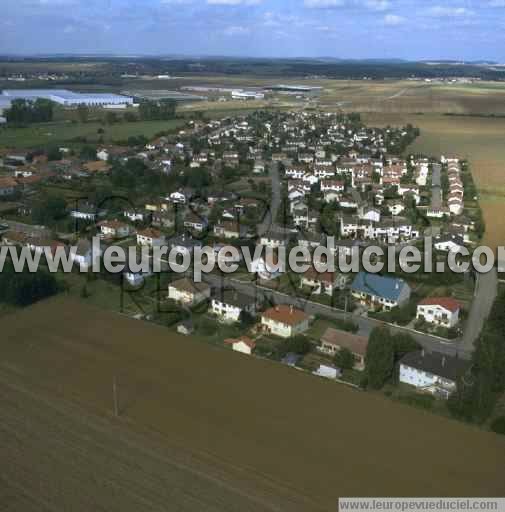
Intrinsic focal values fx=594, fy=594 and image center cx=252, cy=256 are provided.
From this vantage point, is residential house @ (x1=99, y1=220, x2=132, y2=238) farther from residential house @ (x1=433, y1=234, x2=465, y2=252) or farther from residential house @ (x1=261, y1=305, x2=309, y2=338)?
residential house @ (x1=433, y1=234, x2=465, y2=252)

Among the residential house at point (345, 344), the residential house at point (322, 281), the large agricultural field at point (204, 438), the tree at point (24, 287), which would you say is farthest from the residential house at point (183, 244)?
the large agricultural field at point (204, 438)

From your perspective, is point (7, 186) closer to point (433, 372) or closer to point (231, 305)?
point (231, 305)

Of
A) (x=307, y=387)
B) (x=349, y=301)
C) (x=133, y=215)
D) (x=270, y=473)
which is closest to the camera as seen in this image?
(x=270, y=473)

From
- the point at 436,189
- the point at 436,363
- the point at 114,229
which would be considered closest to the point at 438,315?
the point at 436,363

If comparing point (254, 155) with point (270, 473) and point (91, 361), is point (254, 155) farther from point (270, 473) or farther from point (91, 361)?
point (270, 473)

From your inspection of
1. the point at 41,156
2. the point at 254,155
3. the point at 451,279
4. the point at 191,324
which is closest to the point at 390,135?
the point at 254,155
